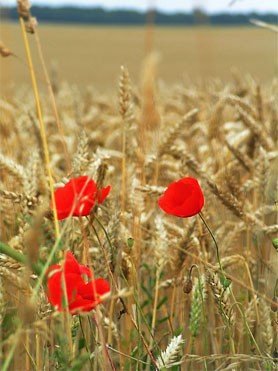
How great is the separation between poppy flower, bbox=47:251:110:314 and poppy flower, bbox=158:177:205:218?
12cm

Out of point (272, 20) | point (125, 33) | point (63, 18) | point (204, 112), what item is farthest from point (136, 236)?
point (63, 18)

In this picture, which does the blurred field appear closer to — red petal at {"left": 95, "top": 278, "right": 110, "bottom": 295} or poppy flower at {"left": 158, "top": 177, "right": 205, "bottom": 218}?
poppy flower at {"left": 158, "top": 177, "right": 205, "bottom": 218}

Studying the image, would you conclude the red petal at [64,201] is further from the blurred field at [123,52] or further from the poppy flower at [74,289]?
the blurred field at [123,52]

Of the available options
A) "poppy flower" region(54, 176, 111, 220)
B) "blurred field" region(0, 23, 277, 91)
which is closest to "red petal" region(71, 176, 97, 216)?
"poppy flower" region(54, 176, 111, 220)

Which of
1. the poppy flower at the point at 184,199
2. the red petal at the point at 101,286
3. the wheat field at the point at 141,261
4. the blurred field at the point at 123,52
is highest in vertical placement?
the poppy flower at the point at 184,199

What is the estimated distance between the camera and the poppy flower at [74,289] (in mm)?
615

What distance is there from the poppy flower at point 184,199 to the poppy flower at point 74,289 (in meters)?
0.12

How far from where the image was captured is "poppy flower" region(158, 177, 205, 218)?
2.45 feet

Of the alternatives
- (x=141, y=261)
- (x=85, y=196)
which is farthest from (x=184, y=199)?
A: (x=141, y=261)

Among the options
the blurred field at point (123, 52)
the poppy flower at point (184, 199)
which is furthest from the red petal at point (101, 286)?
the blurred field at point (123, 52)

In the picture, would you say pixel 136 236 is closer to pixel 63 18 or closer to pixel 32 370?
pixel 32 370

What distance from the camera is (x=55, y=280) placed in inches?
24.5

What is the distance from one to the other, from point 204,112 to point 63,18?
94.7 feet

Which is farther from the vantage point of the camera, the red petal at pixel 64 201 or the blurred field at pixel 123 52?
the blurred field at pixel 123 52
